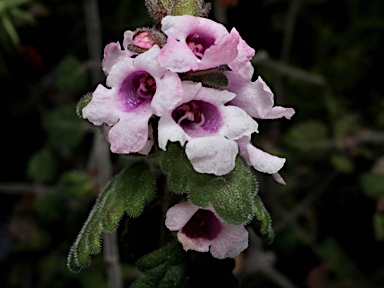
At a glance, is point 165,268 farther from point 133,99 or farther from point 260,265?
point 260,265

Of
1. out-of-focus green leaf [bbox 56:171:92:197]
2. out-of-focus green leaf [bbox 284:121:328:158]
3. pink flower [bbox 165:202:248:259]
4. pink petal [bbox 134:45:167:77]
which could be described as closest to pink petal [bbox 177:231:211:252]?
pink flower [bbox 165:202:248:259]

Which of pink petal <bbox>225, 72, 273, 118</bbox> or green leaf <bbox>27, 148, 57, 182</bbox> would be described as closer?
pink petal <bbox>225, 72, 273, 118</bbox>

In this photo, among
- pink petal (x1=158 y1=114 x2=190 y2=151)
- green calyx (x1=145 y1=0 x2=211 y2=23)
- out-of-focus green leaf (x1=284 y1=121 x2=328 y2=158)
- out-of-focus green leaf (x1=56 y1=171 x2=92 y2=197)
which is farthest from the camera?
out-of-focus green leaf (x1=284 y1=121 x2=328 y2=158)

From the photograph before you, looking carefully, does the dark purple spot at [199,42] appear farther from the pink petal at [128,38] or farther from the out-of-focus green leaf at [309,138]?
the out-of-focus green leaf at [309,138]

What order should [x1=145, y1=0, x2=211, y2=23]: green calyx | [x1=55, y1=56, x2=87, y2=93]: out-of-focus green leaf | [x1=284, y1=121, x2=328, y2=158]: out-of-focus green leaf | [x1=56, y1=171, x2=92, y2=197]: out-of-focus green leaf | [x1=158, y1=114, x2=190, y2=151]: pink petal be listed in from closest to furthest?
[x1=158, y1=114, x2=190, y2=151]: pink petal → [x1=145, y1=0, x2=211, y2=23]: green calyx → [x1=56, y1=171, x2=92, y2=197]: out-of-focus green leaf → [x1=55, y1=56, x2=87, y2=93]: out-of-focus green leaf → [x1=284, y1=121, x2=328, y2=158]: out-of-focus green leaf

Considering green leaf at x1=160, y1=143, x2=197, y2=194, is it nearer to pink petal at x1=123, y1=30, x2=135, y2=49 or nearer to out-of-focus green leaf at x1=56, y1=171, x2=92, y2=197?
pink petal at x1=123, y1=30, x2=135, y2=49

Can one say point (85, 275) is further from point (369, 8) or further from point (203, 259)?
point (369, 8)

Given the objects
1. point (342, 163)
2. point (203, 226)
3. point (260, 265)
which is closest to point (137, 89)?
point (203, 226)

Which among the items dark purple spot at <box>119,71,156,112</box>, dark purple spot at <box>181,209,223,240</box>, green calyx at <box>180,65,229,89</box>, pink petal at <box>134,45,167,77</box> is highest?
pink petal at <box>134,45,167,77</box>
